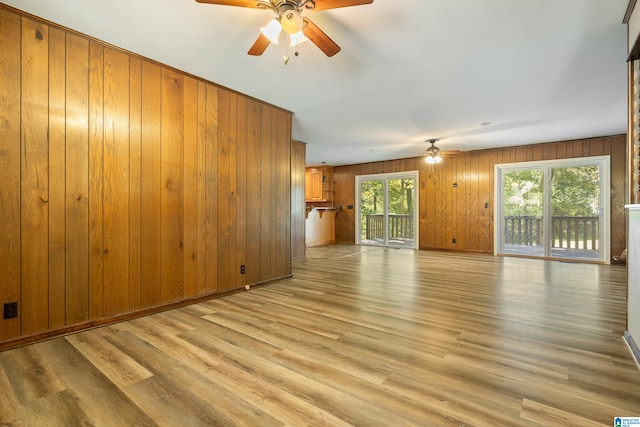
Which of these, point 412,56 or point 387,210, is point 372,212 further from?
point 412,56

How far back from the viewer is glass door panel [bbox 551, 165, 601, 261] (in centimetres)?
563

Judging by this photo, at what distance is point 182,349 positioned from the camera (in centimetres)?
208

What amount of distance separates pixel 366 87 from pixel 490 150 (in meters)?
4.66

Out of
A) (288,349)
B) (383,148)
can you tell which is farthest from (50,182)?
(383,148)

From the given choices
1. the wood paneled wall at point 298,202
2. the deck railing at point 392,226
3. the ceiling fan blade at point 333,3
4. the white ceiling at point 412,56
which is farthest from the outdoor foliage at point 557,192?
the ceiling fan blade at point 333,3

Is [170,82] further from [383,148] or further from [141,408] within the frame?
[383,148]

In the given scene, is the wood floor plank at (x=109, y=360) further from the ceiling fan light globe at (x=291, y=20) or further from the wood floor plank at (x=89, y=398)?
the ceiling fan light globe at (x=291, y=20)

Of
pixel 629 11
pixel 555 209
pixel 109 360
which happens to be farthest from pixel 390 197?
pixel 109 360

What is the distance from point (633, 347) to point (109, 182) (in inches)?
162

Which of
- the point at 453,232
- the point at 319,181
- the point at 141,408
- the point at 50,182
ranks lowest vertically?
the point at 141,408

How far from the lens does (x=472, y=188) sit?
6883mm

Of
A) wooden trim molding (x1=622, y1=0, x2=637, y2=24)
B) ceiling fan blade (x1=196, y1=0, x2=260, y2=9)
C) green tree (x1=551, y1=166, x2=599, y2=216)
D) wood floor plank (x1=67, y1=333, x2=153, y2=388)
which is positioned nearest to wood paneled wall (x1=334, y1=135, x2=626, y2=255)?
green tree (x1=551, y1=166, x2=599, y2=216)

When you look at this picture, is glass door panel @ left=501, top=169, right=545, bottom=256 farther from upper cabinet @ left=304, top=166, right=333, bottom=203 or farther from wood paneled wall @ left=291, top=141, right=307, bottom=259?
upper cabinet @ left=304, top=166, right=333, bottom=203

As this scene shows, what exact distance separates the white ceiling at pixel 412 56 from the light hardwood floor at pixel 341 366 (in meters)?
2.35
